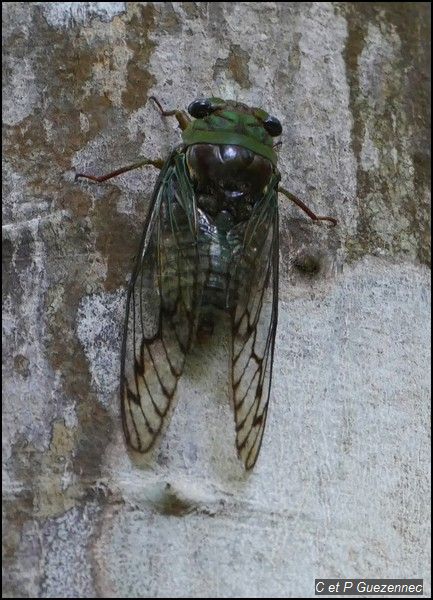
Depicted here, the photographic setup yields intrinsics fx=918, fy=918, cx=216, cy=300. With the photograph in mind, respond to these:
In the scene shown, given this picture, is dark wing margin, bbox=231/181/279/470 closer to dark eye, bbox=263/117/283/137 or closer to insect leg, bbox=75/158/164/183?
dark eye, bbox=263/117/283/137

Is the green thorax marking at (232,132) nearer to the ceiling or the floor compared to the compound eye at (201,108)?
nearer to the floor

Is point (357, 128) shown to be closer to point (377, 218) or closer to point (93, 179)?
point (377, 218)

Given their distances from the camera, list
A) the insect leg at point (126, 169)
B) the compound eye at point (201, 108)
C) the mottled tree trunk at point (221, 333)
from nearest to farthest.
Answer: the mottled tree trunk at point (221, 333), the insect leg at point (126, 169), the compound eye at point (201, 108)

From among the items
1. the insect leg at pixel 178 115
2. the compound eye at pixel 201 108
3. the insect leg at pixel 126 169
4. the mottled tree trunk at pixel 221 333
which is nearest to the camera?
the mottled tree trunk at pixel 221 333

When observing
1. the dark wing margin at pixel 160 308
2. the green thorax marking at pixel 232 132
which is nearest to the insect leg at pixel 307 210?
the green thorax marking at pixel 232 132

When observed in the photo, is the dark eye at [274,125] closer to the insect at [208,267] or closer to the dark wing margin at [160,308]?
the insect at [208,267]

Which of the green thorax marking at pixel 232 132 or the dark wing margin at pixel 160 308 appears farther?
the green thorax marking at pixel 232 132

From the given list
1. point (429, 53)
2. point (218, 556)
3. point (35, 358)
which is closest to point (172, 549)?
point (218, 556)
